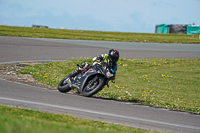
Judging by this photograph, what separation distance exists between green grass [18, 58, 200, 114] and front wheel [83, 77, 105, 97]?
152cm

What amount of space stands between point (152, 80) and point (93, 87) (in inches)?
252

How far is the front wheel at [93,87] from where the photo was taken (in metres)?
9.21

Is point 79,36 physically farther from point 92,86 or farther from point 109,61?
point 92,86

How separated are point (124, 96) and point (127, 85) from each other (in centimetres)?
274

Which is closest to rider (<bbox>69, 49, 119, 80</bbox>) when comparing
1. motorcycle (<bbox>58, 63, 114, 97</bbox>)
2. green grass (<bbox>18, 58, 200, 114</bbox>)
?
motorcycle (<bbox>58, 63, 114, 97</bbox>)

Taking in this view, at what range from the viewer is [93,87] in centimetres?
933

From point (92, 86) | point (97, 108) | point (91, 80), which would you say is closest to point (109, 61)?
point (91, 80)

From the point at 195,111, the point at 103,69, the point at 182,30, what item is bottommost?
the point at 195,111

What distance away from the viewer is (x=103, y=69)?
31.1 ft

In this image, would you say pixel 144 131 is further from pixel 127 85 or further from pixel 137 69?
pixel 137 69

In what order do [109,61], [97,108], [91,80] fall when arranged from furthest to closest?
Result: [109,61]
[91,80]
[97,108]

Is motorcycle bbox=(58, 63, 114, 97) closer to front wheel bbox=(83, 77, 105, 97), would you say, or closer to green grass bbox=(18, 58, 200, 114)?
front wheel bbox=(83, 77, 105, 97)

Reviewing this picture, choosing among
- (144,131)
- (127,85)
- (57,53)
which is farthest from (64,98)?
(57,53)

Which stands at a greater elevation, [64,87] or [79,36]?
[79,36]
